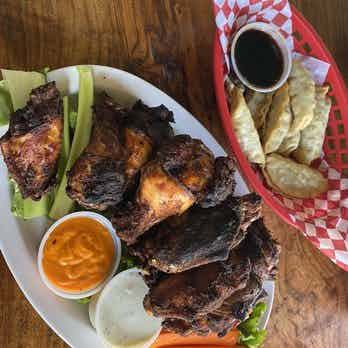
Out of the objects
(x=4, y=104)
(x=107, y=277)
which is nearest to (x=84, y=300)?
(x=107, y=277)

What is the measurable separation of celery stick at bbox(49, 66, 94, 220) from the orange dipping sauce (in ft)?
0.40

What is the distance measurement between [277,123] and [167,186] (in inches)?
36.7

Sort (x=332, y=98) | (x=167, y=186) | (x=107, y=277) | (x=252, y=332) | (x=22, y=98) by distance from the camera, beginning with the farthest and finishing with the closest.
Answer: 1. (x=332, y=98)
2. (x=252, y=332)
3. (x=107, y=277)
4. (x=22, y=98)
5. (x=167, y=186)

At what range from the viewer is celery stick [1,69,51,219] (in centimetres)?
184

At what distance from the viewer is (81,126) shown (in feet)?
6.35

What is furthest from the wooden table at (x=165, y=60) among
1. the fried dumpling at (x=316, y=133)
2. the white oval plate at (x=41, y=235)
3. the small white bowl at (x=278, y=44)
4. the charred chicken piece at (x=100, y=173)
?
the charred chicken piece at (x=100, y=173)

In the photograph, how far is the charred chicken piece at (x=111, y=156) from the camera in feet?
5.41

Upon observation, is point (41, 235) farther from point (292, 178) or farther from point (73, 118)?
point (292, 178)

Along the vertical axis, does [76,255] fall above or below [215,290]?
below

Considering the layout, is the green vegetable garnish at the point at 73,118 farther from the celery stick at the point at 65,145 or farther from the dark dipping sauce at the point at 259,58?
the dark dipping sauce at the point at 259,58

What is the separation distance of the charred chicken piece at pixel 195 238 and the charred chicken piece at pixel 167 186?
→ 0.22 ft

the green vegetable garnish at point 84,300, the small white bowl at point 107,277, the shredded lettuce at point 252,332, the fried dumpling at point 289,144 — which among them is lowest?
the shredded lettuce at point 252,332

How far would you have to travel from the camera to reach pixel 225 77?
2232 millimetres

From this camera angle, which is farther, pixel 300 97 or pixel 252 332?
pixel 300 97
